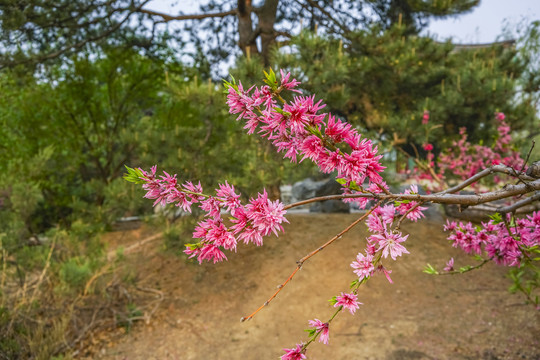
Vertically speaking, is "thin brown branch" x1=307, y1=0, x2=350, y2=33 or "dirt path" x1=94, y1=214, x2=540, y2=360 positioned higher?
"thin brown branch" x1=307, y1=0, x2=350, y2=33

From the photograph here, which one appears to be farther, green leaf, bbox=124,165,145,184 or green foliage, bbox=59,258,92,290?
green foliage, bbox=59,258,92,290

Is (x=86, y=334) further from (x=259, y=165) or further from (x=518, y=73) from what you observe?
(x=518, y=73)

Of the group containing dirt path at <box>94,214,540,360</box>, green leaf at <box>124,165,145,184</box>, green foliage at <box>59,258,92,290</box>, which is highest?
green leaf at <box>124,165,145,184</box>

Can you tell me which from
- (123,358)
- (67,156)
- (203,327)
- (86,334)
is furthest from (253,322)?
(67,156)

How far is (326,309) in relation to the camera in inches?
158

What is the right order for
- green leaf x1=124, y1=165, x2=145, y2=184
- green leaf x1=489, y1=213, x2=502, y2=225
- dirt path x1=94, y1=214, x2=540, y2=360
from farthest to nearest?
dirt path x1=94, y1=214, x2=540, y2=360 < green leaf x1=489, y1=213, x2=502, y2=225 < green leaf x1=124, y1=165, x2=145, y2=184

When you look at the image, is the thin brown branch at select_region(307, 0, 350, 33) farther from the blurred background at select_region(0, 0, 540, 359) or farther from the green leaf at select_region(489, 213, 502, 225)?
the green leaf at select_region(489, 213, 502, 225)

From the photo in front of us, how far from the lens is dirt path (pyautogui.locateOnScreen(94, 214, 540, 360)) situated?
3.37m

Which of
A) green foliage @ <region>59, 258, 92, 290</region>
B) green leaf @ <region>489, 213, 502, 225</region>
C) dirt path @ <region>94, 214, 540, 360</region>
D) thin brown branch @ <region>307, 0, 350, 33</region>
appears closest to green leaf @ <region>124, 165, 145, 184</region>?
green leaf @ <region>489, 213, 502, 225</region>

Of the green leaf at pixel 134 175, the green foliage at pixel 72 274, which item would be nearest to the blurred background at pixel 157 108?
the green foliage at pixel 72 274

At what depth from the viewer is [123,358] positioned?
11.5 ft

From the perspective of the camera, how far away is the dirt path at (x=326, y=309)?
Answer: 11.0 feet

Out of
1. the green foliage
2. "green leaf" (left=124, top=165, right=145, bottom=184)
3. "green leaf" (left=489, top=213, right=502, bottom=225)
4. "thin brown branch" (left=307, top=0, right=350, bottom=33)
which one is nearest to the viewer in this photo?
"green leaf" (left=124, top=165, right=145, bottom=184)

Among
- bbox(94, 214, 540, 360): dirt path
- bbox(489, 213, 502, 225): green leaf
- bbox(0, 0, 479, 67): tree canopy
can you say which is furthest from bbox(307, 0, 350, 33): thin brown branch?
bbox(489, 213, 502, 225): green leaf
